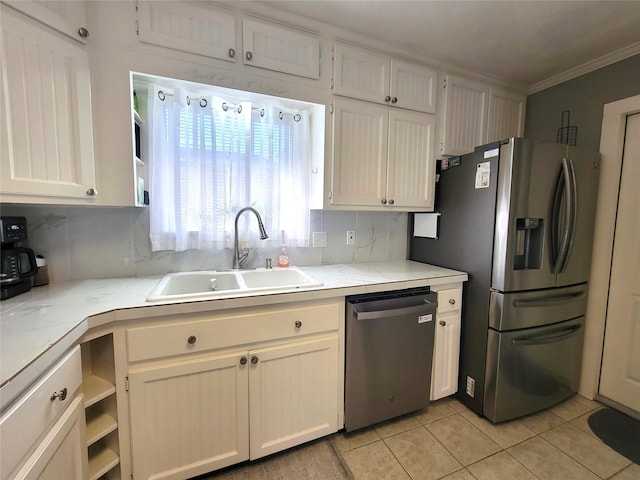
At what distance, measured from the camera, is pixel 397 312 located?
5.03ft

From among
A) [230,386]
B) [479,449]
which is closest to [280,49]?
[230,386]

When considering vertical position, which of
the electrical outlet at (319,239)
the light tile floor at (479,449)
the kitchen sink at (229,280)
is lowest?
the light tile floor at (479,449)

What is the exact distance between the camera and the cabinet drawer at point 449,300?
5.78ft

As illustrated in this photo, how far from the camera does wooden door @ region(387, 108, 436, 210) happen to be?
1.90 m

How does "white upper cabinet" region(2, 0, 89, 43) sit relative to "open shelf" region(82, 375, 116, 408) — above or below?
above

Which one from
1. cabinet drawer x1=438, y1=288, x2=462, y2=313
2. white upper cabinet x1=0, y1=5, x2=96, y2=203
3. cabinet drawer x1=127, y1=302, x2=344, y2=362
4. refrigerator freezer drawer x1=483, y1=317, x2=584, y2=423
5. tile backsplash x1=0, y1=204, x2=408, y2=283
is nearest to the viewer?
white upper cabinet x1=0, y1=5, x2=96, y2=203

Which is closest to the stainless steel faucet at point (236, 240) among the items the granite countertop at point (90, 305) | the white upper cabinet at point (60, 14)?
the granite countertop at point (90, 305)

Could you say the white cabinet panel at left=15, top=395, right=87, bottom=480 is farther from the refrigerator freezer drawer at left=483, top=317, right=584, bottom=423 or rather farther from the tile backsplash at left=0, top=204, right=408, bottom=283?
the refrigerator freezer drawer at left=483, top=317, right=584, bottom=423

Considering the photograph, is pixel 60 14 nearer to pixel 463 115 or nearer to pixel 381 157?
pixel 381 157

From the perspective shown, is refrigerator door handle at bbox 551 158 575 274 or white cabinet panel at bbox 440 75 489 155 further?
white cabinet panel at bbox 440 75 489 155

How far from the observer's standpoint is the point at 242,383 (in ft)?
4.22

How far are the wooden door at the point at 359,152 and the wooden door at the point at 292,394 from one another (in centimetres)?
92

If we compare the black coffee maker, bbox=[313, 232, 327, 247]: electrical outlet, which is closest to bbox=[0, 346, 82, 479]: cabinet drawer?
the black coffee maker

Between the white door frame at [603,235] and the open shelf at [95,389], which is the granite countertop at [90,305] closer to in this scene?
the open shelf at [95,389]
